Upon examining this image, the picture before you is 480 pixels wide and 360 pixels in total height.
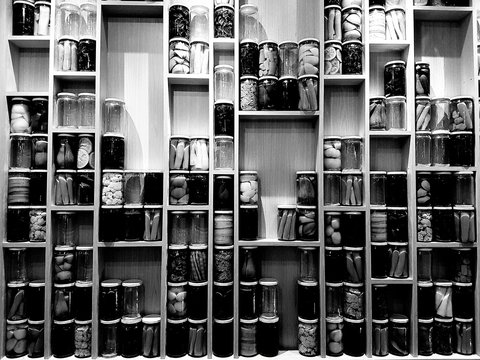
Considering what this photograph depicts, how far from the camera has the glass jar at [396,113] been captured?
2.12m

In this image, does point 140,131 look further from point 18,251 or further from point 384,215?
point 384,215

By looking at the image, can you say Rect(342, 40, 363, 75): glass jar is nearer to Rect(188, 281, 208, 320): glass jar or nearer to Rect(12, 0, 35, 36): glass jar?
Rect(188, 281, 208, 320): glass jar

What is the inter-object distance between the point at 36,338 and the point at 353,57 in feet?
7.19

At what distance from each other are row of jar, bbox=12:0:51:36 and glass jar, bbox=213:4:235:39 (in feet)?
2.97

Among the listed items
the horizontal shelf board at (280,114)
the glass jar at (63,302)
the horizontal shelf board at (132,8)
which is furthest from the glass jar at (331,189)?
the glass jar at (63,302)

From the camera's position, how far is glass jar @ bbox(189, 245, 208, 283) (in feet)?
6.70

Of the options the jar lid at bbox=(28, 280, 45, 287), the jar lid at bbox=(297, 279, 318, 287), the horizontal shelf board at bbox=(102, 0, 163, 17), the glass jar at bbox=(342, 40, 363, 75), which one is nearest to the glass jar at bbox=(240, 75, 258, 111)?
the glass jar at bbox=(342, 40, 363, 75)

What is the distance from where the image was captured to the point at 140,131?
2252 millimetres

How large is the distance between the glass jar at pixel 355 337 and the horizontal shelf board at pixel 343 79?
126 centimetres

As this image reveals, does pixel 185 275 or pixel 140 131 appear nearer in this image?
pixel 185 275

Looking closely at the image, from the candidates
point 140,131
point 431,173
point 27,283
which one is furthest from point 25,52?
point 431,173

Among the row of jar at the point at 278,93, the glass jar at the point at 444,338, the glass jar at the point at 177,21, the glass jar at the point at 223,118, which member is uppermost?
the glass jar at the point at 177,21

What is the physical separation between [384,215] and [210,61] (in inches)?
48.1

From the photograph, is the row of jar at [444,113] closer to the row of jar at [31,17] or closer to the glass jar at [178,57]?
the glass jar at [178,57]
